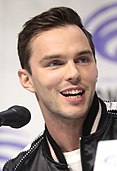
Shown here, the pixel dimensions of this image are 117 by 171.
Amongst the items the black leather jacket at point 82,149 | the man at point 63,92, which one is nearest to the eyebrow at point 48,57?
the man at point 63,92

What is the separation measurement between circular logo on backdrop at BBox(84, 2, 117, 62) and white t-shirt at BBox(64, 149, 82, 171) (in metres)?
0.49

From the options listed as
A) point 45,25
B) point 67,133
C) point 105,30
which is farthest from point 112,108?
point 105,30

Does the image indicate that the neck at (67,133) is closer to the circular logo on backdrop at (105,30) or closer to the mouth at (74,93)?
the mouth at (74,93)

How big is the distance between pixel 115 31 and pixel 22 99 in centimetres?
39

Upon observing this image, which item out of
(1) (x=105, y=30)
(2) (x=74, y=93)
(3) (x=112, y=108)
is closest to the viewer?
(2) (x=74, y=93)

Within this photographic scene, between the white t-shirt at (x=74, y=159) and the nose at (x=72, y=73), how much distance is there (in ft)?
0.57

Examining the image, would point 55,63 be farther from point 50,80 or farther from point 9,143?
point 9,143

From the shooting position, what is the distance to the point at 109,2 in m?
1.26

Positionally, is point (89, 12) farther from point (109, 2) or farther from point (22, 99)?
point (22, 99)

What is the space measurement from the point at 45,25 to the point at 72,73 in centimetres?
16

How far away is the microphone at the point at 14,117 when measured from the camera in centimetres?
63

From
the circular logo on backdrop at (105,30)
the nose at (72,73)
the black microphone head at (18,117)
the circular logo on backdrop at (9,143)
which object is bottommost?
the circular logo on backdrop at (9,143)

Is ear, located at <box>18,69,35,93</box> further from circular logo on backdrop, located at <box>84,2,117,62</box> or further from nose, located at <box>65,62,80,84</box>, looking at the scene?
circular logo on backdrop, located at <box>84,2,117,62</box>

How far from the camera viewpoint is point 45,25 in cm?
84
